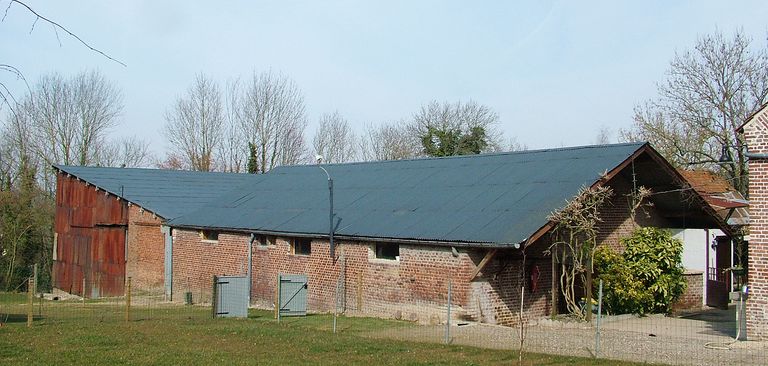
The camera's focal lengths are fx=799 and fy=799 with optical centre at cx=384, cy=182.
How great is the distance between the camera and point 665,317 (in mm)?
20750

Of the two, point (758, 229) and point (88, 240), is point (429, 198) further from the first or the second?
point (88, 240)

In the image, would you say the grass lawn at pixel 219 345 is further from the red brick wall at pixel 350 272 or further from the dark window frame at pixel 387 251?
the dark window frame at pixel 387 251

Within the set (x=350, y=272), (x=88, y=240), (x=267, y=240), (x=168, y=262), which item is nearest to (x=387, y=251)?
(x=350, y=272)

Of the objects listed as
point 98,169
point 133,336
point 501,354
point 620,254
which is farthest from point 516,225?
point 98,169

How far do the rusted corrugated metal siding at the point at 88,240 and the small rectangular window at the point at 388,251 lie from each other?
47.5ft

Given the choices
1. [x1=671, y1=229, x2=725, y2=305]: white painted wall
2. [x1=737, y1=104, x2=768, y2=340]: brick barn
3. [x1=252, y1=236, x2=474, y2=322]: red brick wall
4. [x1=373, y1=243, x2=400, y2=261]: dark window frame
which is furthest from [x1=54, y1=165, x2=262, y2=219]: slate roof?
[x1=737, y1=104, x2=768, y2=340]: brick barn

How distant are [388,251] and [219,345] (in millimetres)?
8020

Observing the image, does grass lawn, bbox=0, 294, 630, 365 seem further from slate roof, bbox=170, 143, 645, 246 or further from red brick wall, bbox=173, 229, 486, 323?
slate roof, bbox=170, 143, 645, 246

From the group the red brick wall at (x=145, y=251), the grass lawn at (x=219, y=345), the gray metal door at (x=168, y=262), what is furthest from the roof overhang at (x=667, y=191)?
the red brick wall at (x=145, y=251)

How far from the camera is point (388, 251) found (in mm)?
21750

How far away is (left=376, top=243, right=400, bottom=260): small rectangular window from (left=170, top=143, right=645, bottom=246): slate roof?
0.47 m

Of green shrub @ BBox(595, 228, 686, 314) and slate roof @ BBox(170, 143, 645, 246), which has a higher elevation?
slate roof @ BBox(170, 143, 645, 246)

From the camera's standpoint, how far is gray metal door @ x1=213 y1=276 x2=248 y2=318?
67.8 feet

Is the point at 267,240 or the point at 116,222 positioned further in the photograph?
the point at 116,222
